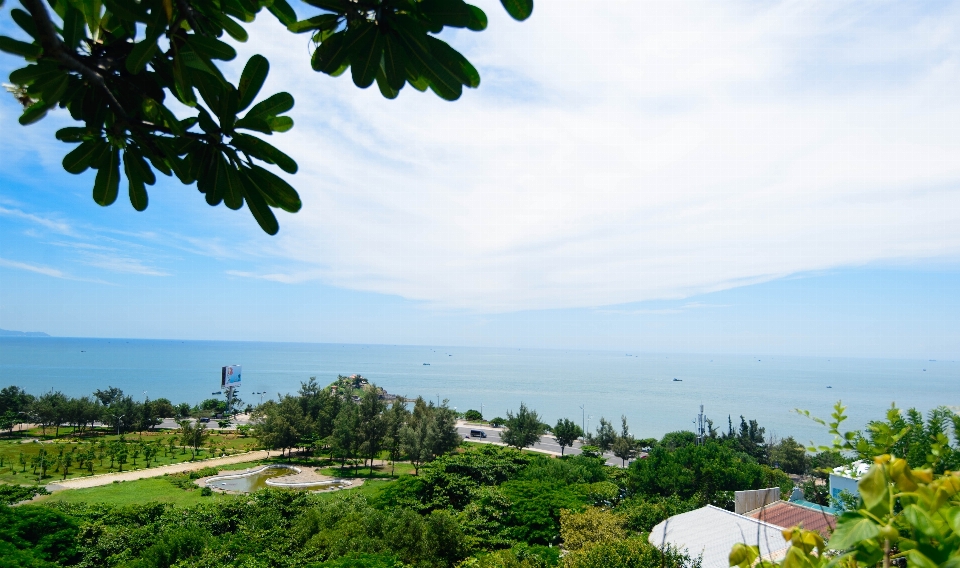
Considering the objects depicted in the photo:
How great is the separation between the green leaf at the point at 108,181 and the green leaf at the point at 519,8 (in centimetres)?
130

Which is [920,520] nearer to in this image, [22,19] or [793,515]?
[22,19]

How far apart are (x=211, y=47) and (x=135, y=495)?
26.5m

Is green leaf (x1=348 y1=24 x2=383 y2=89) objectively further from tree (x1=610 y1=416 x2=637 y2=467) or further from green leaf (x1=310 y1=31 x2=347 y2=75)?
tree (x1=610 y1=416 x2=637 y2=467)

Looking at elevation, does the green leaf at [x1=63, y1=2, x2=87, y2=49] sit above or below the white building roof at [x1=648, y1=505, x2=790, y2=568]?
above

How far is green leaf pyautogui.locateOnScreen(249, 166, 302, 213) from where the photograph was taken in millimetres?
1436

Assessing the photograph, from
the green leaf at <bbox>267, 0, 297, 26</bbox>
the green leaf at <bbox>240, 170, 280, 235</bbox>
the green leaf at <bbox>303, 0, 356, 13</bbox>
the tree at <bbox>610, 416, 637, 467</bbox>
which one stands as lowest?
the tree at <bbox>610, 416, 637, 467</bbox>

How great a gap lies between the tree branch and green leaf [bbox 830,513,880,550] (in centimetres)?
202

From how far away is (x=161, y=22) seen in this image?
46.1 inches

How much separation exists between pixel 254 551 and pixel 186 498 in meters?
13.3

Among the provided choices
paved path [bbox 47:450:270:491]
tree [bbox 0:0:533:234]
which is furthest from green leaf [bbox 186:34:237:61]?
paved path [bbox 47:450:270:491]

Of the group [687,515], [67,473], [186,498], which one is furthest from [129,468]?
[687,515]

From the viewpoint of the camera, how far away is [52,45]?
128cm

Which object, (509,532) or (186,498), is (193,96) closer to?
(509,532)

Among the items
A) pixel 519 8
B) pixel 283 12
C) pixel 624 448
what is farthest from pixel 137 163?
pixel 624 448
